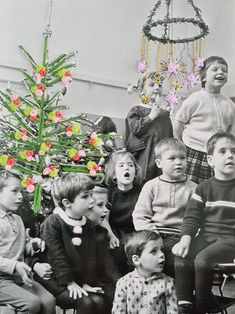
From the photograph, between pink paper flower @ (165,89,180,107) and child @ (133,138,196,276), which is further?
pink paper flower @ (165,89,180,107)

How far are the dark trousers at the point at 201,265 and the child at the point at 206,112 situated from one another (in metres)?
0.46

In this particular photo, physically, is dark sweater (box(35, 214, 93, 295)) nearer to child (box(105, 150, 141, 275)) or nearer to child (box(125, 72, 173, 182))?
child (box(105, 150, 141, 275))

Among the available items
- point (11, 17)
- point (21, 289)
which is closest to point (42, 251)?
point (21, 289)

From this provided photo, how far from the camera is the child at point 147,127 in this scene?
2.78m

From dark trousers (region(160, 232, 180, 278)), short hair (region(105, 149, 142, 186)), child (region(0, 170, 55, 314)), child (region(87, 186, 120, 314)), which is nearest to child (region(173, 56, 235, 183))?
short hair (region(105, 149, 142, 186))

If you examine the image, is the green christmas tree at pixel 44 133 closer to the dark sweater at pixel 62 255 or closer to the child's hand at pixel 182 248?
the dark sweater at pixel 62 255

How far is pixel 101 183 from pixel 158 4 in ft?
3.44

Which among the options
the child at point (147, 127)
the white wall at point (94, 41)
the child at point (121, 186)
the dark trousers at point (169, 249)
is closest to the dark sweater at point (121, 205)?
the child at point (121, 186)

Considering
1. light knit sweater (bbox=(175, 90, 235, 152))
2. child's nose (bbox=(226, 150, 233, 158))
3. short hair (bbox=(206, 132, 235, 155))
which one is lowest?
child's nose (bbox=(226, 150, 233, 158))

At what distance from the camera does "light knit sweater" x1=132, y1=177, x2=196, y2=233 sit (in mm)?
2699

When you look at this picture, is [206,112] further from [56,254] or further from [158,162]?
[56,254]

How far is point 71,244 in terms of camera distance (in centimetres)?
268

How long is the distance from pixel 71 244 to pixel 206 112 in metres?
1.01

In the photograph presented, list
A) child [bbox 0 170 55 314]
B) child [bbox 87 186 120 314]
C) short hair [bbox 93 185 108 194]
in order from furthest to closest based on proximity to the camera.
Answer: short hair [bbox 93 185 108 194]
child [bbox 87 186 120 314]
child [bbox 0 170 55 314]
